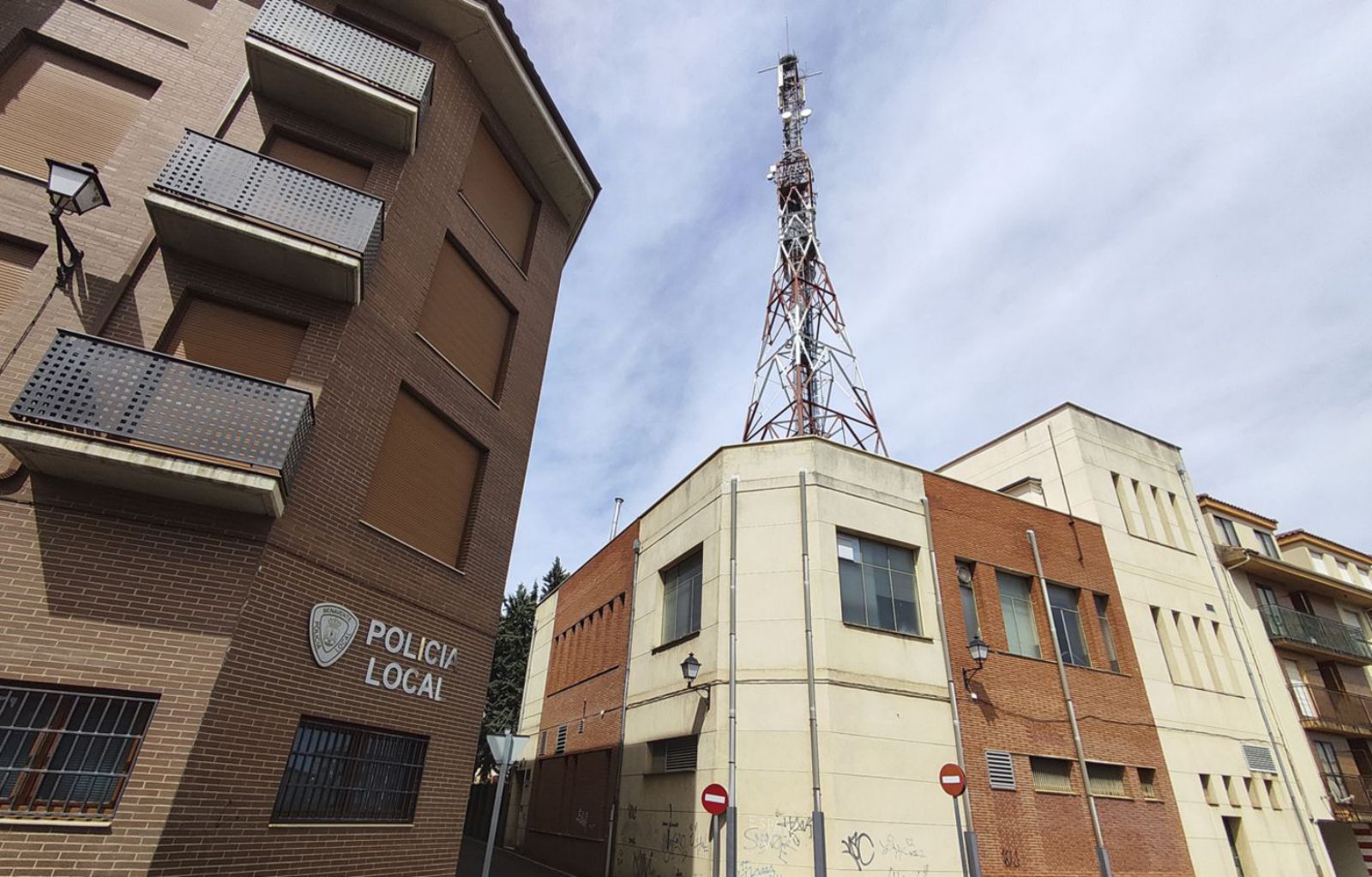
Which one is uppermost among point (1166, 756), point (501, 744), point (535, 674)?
Answer: point (535, 674)

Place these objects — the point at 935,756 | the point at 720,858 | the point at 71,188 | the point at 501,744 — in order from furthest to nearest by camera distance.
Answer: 1. the point at 935,756
2. the point at 720,858
3. the point at 501,744
4. the point at 71,188

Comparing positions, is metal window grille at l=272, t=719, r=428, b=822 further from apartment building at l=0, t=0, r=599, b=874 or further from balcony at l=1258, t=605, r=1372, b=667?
balcony at l=1258, t=605, r=1372, b=667

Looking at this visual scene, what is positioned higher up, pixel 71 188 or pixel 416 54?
pixel 416 54

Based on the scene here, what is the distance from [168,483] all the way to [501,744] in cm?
542

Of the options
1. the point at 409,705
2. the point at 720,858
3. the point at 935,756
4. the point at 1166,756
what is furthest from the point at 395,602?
the point at 1166,756

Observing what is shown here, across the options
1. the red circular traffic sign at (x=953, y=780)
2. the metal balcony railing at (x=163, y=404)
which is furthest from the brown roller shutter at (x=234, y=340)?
the red circular traffic sign at (x=953, y=780)

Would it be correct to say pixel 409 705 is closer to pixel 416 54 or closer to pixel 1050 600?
pixel 416 54

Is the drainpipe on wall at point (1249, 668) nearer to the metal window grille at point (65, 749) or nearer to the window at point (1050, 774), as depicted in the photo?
the window at point (1050, 774)

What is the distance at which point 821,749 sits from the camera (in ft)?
42.1

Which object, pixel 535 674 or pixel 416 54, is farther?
pixel 535 674

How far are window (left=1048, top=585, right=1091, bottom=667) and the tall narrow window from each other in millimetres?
14913

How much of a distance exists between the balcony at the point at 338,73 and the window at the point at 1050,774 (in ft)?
58.4

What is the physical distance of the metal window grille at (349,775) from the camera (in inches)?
324

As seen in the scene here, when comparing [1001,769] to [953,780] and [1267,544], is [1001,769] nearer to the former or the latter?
[953,780]
